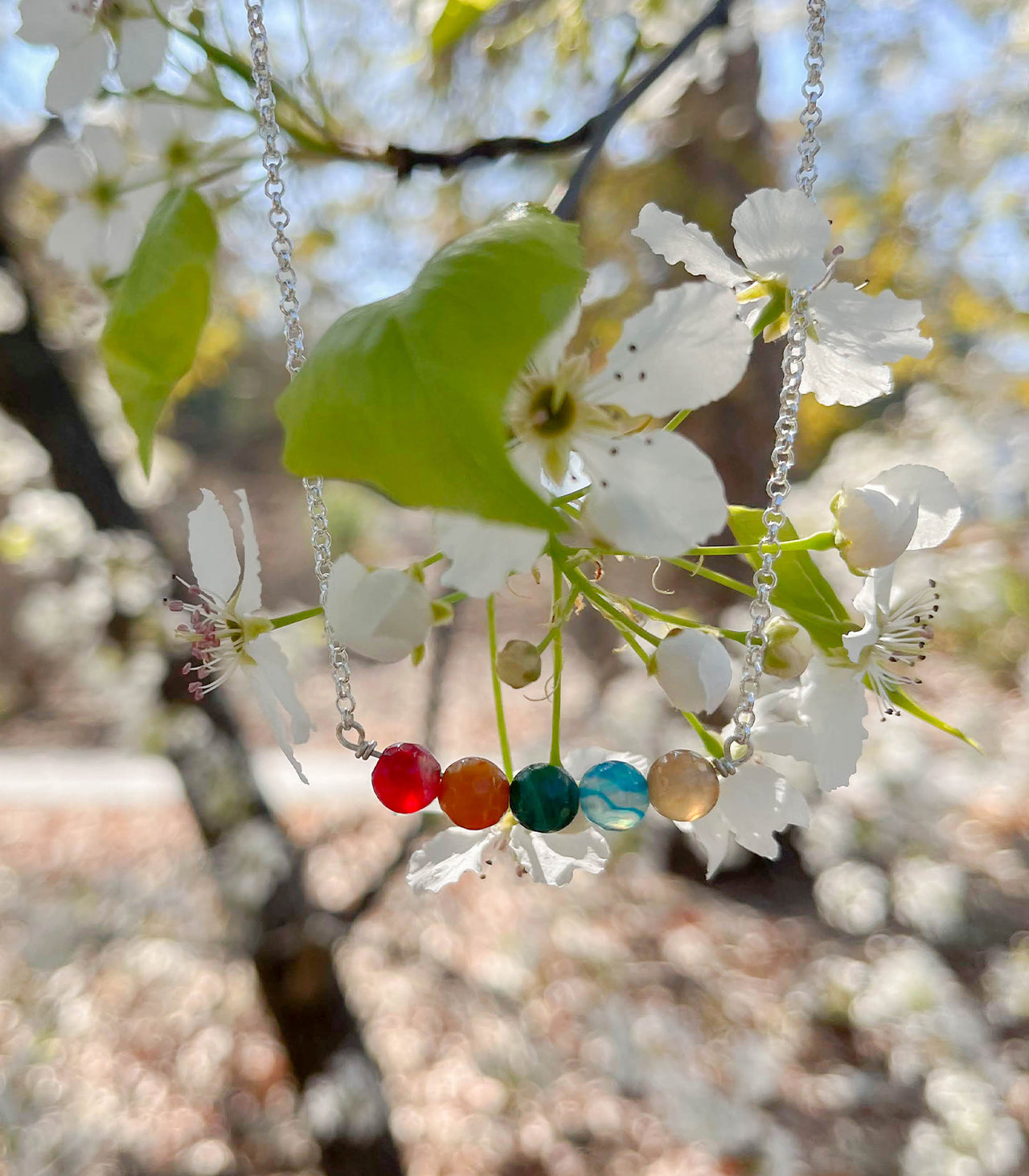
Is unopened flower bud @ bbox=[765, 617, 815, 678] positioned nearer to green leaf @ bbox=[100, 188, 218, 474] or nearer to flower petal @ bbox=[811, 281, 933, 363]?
flower petal @ bbox=[811, 281, 933, 363]

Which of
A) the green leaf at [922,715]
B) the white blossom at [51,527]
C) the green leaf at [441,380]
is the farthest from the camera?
the white blossom at [51,527]

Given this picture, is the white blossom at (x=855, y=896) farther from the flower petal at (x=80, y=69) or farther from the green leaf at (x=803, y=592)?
the flower petal at (x=80, y=69)

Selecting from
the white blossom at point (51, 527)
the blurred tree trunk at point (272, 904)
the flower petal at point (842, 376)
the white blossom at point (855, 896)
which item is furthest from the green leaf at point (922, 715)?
the white blossom at point (855, 896)

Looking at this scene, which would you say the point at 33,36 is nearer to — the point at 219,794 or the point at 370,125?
the point at 370,125

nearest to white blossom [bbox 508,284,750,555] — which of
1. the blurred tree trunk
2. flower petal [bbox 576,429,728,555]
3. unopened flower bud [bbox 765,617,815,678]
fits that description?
flower petal [bbox 576,429,728,555]

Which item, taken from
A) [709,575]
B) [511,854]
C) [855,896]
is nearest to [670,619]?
[709,575]

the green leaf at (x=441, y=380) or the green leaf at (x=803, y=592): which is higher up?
the green leaf at (x=441, y=380)

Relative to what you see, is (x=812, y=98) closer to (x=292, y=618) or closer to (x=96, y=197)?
(x=292, y=618)

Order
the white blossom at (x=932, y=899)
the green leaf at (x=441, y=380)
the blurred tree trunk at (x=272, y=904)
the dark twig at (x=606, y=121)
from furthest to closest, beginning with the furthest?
the white blossom at (x=932, y=899), the blurred tree trunk at (x=272, y=904), the dark twig at (x=606, y=121), the green leaf at (x=441, y=380)
